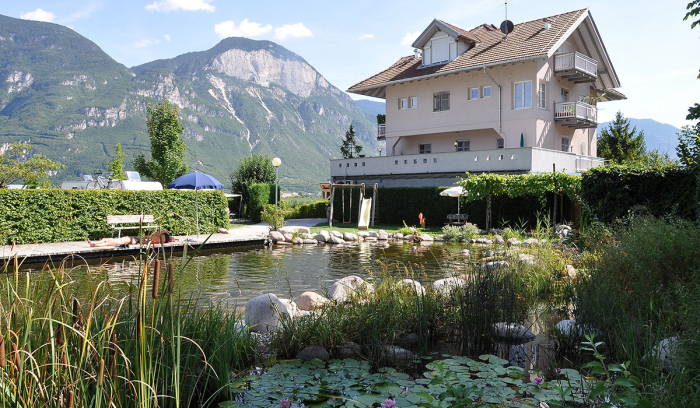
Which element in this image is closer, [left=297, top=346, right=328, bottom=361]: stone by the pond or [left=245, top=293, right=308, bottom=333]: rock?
[left=297, top=346, right=328, bottom=361]: stone by the pond

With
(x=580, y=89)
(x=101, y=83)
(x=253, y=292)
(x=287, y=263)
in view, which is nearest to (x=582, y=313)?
(x=253, y=292)

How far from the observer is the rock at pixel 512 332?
5.04 metres

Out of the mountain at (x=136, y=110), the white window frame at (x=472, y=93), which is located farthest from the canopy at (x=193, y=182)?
the mountain at (x=136, y=110)

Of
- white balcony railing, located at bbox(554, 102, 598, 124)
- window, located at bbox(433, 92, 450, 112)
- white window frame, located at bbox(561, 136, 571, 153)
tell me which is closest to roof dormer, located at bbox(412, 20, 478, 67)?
window, located at bbox(433, 92, 450, 112)

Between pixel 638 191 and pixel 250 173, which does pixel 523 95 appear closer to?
pixel 638 191

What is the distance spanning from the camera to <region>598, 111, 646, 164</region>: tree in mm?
29734

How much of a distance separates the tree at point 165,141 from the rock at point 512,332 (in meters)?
27.3

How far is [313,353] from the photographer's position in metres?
4.60

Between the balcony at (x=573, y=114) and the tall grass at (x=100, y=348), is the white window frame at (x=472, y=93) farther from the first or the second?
the tall grass at (x=100, y=348)

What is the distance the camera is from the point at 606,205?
10.9 m

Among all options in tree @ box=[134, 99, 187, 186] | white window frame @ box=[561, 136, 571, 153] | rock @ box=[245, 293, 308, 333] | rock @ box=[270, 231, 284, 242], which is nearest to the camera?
rock @ box=[245, 293, 308, 333]

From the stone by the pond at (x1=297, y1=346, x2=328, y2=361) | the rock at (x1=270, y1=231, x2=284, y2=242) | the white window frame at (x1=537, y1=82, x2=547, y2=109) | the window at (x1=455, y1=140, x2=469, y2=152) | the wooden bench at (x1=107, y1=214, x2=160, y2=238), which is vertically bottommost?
the stone by the pond at (x1=297, y1=346, x2=328, y2=361)

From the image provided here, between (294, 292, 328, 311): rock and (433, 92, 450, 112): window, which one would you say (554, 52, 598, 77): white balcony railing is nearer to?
(433, 92, 450, 112): window

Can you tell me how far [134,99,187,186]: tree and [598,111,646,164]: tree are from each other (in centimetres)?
2643
